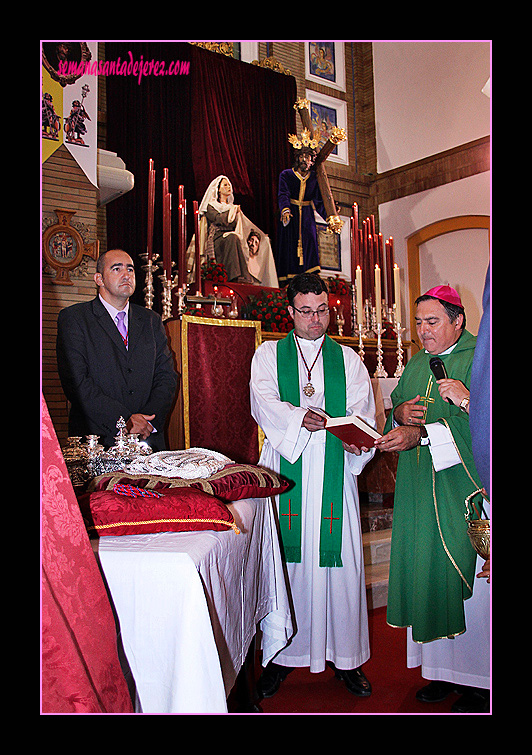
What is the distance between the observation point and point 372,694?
3.00m

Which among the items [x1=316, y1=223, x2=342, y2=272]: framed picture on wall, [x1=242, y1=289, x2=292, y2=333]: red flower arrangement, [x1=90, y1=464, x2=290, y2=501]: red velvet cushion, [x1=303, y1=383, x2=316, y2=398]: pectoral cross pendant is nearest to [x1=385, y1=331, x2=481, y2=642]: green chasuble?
[x1=303, y1=383, x2=316, y2=398]: pectoral cross pendant

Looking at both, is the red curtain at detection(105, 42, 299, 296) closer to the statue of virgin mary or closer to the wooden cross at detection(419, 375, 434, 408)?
the statue of virgin mary

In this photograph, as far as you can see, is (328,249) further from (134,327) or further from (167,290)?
(134,327)

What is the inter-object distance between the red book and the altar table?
1085mm

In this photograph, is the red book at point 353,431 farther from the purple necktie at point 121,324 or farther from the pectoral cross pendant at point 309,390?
the purple necktie at point 121,324

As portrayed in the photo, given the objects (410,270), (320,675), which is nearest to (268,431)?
(320,675)

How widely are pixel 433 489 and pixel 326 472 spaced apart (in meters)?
0.58

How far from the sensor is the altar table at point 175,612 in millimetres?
1489

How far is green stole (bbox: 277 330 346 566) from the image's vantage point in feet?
10.5

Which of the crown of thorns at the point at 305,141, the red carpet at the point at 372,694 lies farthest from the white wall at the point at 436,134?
the red carpet at the point at 372,694

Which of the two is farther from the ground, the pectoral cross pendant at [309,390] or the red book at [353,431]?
the pectoral cross pendant at [309,390]

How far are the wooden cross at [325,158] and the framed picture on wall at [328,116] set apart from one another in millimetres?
3898

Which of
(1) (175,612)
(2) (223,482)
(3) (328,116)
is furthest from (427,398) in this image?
(3) (328,116)

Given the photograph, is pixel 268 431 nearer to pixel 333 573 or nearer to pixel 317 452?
pixel 317 452
